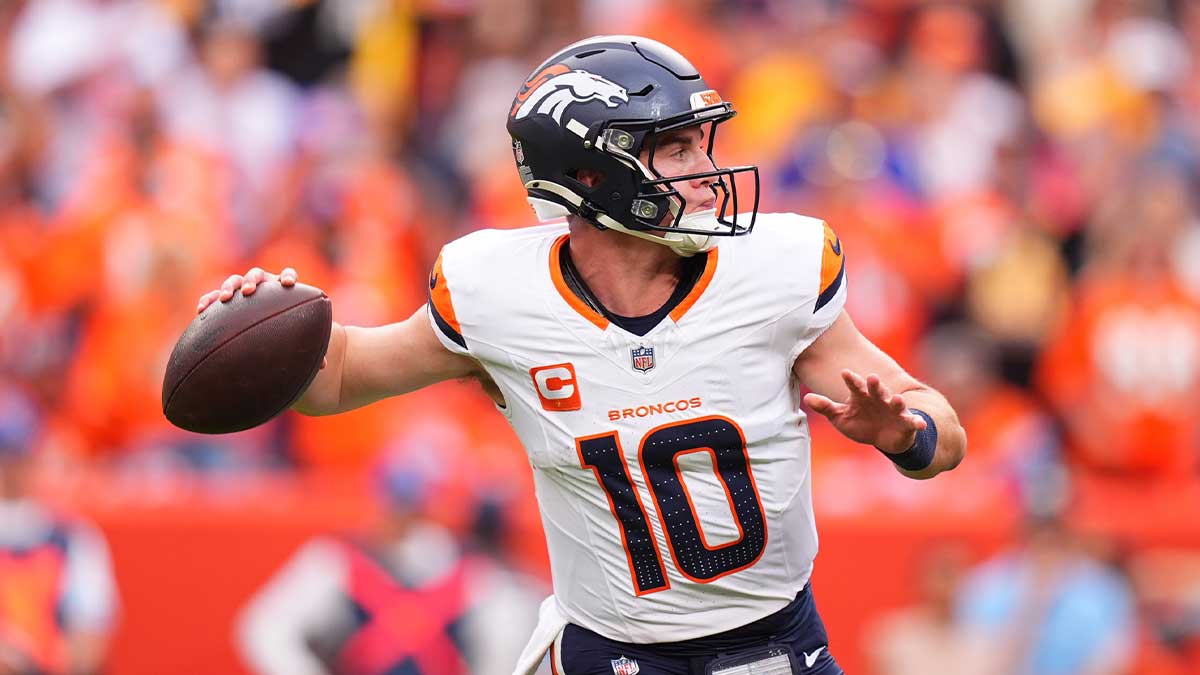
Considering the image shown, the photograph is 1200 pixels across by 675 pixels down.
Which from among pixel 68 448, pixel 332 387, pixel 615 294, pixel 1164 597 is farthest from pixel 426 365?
pixel 68 448

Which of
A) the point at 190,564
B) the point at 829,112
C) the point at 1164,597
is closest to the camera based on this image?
the point at 1164,597

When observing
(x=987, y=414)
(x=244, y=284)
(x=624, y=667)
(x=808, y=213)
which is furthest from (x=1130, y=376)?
(x=244, y=284)

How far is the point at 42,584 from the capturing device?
6777mm

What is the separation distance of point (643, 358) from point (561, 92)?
0.55 m

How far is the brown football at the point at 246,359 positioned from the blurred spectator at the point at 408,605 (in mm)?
3215

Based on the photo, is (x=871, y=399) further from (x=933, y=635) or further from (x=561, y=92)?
(x=933, y=635)

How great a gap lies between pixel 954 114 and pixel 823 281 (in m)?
5.29

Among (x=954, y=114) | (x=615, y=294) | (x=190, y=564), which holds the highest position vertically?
(x=615, y=294)

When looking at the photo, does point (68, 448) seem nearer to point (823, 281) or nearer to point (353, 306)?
point (353, 306)

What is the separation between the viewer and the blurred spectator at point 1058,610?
631 centimetres

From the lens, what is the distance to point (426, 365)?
3.66 meters

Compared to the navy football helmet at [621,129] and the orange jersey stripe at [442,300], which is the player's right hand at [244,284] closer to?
the orange jersey stripe at [442,300]

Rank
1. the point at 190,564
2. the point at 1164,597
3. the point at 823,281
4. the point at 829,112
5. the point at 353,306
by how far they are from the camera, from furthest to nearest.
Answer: the point at 829,112 < the point at 353,306 < the point at 190,564 < the point at 1164,597 < the point at 823,281

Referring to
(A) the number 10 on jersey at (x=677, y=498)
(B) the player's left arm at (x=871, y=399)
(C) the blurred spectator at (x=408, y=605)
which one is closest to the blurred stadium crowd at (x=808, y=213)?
(C) the blurred spectator at (x=408, y=605)
